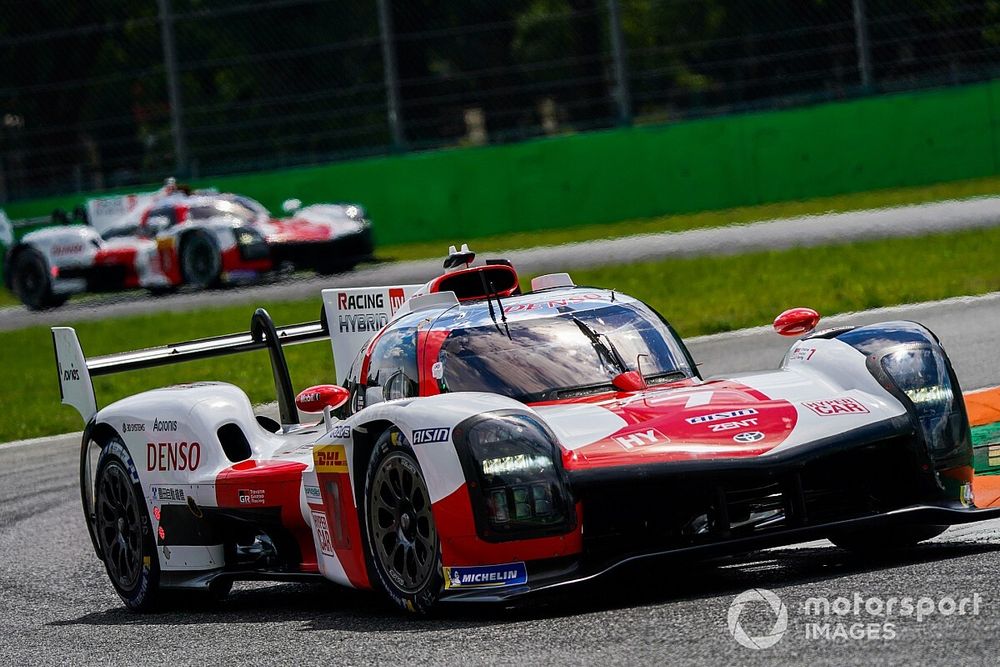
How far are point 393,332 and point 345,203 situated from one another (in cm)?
1698

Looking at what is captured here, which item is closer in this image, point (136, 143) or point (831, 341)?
point (831, 341)

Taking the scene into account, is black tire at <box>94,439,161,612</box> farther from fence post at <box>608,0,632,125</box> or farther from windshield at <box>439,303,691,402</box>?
fence post at <box>608,0,632,125</box>

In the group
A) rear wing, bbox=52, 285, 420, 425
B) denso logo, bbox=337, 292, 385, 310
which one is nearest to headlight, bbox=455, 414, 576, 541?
rear wing, bbox=52, 285, 420, 425

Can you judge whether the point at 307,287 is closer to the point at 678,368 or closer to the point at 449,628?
the point at 678,368

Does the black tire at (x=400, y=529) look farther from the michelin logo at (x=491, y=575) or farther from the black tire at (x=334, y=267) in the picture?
the black tire at (x=334, y=267)

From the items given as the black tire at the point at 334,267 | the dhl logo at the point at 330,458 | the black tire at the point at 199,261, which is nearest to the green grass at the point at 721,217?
the black tire at the point at 334,267

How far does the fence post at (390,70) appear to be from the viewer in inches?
942

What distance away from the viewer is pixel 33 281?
24.9m

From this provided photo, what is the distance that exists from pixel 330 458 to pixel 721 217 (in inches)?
661

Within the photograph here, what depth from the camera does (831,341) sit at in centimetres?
677

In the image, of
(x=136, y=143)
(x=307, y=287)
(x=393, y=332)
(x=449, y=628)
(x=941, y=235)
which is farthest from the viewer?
(x=136, y=143)

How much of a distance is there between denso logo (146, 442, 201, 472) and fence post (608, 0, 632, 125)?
643 inches

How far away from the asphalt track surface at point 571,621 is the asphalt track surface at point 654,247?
452 inches

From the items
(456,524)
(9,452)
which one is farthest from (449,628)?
(9,452)
